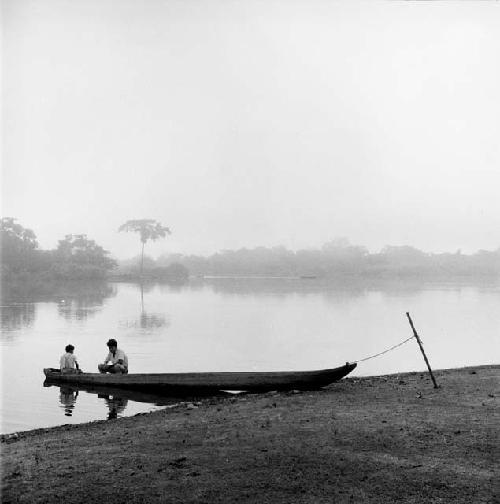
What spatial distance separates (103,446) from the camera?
26.8ft

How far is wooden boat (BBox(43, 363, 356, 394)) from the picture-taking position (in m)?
12.3

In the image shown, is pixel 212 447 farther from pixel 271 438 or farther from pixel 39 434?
pixel 39 434

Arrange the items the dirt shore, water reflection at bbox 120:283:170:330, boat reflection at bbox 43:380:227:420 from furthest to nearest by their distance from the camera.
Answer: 1. water reflection at bbox 120:283:170:330
2. boat reflection at bbox 43:380:227:420
3. the dirt shore

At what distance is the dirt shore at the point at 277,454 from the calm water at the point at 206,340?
4.06m

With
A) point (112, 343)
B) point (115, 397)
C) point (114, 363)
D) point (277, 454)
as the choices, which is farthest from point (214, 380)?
point (277, 454)

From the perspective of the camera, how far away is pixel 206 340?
27094 mm

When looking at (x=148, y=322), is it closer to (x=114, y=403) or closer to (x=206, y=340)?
(x=206, y=340)

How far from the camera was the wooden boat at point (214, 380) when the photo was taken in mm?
12289

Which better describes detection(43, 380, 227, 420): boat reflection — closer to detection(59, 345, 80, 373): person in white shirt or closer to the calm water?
the calm water

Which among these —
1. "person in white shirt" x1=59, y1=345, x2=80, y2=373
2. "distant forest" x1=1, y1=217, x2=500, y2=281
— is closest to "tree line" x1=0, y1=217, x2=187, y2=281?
"distant forest" x1=1, y1=217, x2=500, y2=281

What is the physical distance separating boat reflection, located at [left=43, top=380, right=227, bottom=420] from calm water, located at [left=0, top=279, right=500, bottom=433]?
0.16ft

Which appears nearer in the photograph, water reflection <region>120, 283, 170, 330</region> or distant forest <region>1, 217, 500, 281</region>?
water reflection <region>120, 283, 170, 330</region>

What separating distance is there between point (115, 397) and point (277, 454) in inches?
322

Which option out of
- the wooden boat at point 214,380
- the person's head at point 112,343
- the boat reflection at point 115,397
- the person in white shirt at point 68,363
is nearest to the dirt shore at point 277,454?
the wooden boat at point 214,380
